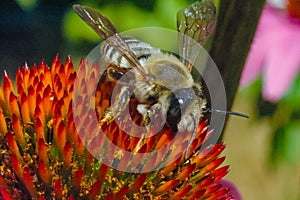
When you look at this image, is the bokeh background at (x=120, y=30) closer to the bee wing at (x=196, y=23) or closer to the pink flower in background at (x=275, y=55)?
the pink flower in background at (x=275, y=55)

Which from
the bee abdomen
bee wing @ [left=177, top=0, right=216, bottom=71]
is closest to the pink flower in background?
bee wing @ [left=177, top=0, right=216, bottom=71]

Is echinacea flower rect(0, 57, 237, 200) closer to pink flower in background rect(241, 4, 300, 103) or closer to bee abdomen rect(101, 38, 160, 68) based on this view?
bee abdomen rect(101, 38, 160, 68)

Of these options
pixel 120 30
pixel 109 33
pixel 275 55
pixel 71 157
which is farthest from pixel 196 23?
pixel 120 30

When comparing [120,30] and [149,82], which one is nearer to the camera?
[149,82]

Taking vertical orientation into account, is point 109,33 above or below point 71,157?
above

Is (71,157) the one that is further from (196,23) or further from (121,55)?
(196,23)

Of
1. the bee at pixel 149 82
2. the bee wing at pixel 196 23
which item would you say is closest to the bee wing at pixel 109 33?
the bee at pixel 149 82

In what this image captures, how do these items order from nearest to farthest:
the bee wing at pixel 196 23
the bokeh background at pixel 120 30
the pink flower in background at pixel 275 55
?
the bee wing at pixel 196 23
the pink flower in background at pixel 275 55
the bokeh background at pixel 120 30
